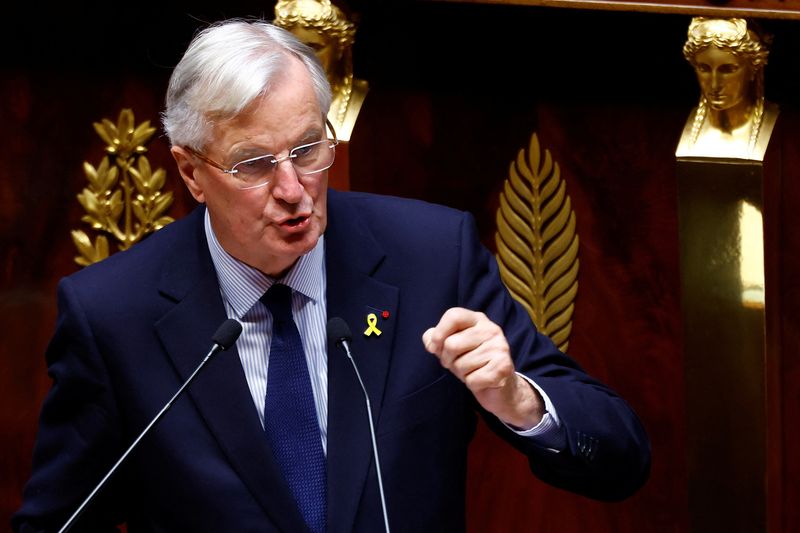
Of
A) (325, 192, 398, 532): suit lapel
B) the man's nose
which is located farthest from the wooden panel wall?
the man's nose

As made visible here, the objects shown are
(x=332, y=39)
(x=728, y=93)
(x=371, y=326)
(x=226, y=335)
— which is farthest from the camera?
(x=332, y=39)

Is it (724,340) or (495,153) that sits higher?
(495,153)

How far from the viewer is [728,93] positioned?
1.95 m

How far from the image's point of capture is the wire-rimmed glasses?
1555 mm

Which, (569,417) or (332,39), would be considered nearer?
(569,417)

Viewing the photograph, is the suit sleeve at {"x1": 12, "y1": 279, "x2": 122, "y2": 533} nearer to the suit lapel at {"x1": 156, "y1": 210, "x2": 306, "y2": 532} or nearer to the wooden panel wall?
the suit lapel at {"x1": 156, "y1": 210, "x2": 306, "y2": 532}

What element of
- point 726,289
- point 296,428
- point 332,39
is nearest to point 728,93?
point 726,289

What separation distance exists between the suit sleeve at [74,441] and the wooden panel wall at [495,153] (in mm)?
625

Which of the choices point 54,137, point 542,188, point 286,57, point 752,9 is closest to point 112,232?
point 54,137

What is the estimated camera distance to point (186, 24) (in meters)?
2.24

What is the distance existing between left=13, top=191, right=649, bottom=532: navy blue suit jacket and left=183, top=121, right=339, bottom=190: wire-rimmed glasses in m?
0.14

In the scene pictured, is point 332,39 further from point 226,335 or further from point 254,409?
point 226,335

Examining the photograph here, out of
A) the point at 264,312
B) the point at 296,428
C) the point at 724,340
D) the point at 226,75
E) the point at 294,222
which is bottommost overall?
the point at 724,340

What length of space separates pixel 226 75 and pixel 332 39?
21.0 inches
